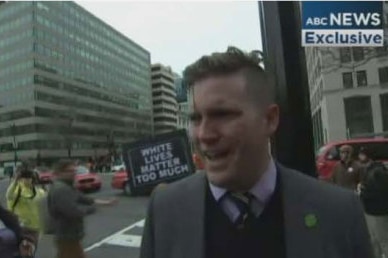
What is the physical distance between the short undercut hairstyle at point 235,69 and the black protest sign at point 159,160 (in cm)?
561

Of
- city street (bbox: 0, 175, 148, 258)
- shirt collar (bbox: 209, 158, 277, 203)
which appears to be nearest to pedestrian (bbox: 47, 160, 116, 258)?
city street (bbox: 0, 175, 148, 258)

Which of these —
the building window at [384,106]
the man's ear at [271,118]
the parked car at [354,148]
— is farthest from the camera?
the building window at [384,106]

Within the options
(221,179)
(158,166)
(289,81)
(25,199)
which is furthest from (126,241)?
(221,179)

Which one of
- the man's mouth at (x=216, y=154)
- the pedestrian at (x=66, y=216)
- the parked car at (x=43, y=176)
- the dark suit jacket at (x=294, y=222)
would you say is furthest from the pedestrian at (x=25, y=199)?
the man's mouth at (x=216, y=154)

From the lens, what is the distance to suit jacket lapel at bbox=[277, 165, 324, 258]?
180cm

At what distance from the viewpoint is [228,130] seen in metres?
1.79

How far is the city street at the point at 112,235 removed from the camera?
11.4 m

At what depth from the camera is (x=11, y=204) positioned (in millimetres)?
9141

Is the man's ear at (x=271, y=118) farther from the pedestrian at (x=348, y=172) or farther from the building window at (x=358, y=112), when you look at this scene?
the building window at (x=358, y=112)

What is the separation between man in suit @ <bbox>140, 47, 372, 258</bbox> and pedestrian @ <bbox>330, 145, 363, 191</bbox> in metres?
8.57

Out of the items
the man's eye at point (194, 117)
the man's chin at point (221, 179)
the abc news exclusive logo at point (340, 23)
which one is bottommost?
the man's chin at point (221, 179)

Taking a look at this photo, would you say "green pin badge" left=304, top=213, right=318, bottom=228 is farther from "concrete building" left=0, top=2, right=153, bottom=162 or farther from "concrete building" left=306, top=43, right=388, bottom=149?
"concrete building" left=0, top=2, right=153, bottom=162

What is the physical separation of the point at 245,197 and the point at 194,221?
169mm

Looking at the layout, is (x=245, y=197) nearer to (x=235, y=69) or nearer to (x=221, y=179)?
(x=221, y=179)
